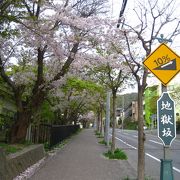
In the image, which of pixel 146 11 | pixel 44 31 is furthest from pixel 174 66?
pixel 44 31

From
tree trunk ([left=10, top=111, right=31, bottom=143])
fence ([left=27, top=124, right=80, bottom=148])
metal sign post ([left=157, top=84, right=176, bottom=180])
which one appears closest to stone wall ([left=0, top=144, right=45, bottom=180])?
tree trunk ([left=10, top=111, right=31, bottom=143])

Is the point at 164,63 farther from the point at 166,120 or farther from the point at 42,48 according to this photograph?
the point at 42,48

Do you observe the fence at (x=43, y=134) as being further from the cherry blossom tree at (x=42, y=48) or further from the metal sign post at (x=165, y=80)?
the metal sign post at (x=165, y=80)

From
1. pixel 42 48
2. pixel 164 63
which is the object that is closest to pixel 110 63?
pixel 42 48

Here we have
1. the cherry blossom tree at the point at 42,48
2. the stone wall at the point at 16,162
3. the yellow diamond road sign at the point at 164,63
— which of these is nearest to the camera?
the yellow diamond road sign at the point at 164,63

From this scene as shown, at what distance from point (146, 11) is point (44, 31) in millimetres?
4014

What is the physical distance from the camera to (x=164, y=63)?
301 inches

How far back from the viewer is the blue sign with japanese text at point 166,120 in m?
7.35

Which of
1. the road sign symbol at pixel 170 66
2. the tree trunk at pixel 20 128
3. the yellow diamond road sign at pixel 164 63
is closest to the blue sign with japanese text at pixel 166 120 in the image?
the yellow diamond road sign at pixel 164 63

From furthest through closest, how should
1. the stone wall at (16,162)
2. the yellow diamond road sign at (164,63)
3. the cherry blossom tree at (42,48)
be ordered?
the cherry blossom tree at (42,48)
the stone wall at (16,162)
the yellow diamond road sign at (164,63)

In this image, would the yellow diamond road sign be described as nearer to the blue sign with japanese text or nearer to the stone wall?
the blue sign with japanese text

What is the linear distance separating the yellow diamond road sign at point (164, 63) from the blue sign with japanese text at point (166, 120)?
37 centimetres

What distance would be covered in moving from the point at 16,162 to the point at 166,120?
5.01 metres

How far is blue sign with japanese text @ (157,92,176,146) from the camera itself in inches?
289
